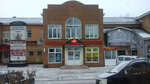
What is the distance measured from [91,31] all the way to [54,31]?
6057 mm

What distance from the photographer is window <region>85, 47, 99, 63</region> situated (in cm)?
3219

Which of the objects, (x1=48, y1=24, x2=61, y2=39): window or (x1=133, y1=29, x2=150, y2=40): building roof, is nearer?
(x1=48, y1=24, x2=61, y2=39): window

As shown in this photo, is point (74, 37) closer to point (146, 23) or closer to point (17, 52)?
point (17, 52)

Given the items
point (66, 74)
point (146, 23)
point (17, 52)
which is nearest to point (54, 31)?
point (17, 52)

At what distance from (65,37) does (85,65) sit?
5.54m

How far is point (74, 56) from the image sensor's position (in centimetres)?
3212

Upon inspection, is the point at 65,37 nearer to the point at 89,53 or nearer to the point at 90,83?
the point at 89,53

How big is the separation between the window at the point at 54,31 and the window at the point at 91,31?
15.0 ft

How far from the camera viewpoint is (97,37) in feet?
107

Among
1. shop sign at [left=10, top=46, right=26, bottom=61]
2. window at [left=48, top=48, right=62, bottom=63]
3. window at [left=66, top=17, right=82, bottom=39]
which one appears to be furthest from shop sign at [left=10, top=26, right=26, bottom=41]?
window at [left=66, top=17, right=82, bottom=39]

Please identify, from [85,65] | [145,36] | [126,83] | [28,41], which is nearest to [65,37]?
[85,65]

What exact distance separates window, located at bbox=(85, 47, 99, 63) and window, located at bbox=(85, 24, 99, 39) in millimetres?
1977

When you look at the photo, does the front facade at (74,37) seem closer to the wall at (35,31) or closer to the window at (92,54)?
the window at (92,54)

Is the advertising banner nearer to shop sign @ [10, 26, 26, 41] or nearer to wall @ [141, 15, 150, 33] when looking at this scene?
shop sign @ [10, 26, 26, 41]
